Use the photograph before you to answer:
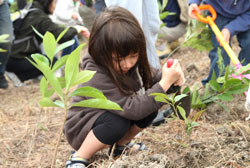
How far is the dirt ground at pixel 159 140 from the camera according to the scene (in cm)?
133

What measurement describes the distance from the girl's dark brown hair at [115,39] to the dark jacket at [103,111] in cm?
3

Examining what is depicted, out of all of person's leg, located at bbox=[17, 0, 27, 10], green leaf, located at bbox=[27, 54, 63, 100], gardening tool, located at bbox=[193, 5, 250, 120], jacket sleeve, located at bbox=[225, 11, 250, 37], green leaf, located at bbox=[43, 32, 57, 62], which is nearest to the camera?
green leaf, located at bbox=[27, 54, 63, 100]

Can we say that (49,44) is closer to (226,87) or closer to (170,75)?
(170,75)

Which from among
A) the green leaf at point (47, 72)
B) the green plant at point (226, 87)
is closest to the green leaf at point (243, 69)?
the green plant at point (226, 87)

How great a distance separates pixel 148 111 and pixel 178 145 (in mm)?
199

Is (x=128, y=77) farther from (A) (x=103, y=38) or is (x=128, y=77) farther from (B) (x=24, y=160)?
(B) (x=24, y=160)

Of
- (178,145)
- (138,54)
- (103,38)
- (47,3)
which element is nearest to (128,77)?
(138,54)

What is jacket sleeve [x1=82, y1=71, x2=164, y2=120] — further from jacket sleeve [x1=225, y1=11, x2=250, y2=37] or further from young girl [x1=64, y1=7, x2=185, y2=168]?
jacket sleeve [x1=225, y1=11, x2=250, y2=37]

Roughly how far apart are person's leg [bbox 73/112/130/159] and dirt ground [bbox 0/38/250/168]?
75 mm

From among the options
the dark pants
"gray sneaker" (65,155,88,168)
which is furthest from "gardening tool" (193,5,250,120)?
"gray sneaker" (65,155,88,168)

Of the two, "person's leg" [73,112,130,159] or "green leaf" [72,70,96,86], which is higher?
"green leaf" [72,70,96,86]

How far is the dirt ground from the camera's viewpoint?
133 centimetres

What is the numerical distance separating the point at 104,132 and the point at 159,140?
0.29 meters

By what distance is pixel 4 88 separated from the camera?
3.40 meters
